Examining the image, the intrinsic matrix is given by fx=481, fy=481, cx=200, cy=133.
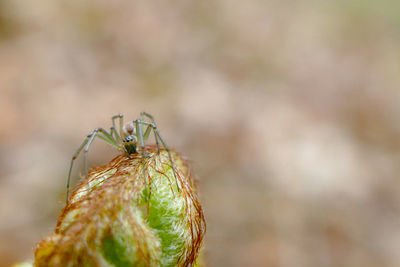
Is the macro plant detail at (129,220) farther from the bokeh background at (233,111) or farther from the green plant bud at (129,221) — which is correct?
the bokeh background at (233,111)

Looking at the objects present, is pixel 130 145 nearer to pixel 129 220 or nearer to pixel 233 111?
pixel 129 220

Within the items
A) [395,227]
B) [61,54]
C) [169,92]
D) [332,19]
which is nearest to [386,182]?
[395,227]

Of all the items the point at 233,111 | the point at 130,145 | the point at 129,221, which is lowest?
the point at 129,221

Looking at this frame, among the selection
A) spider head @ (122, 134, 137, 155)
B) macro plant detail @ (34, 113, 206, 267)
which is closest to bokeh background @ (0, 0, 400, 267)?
spider head @ (122, 134, 137, 155)

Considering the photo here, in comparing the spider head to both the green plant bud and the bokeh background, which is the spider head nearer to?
the green plant bud

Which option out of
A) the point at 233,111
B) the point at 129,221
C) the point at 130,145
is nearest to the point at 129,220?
the point at 129,221

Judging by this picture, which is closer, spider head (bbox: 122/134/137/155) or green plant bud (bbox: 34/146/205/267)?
green plant bud (bbox: 34/146/205/267)

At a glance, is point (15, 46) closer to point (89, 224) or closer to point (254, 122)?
point (254, 122)

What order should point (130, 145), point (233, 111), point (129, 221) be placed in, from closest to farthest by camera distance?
point (129, 221), point (130, 145), point (233, 111)
